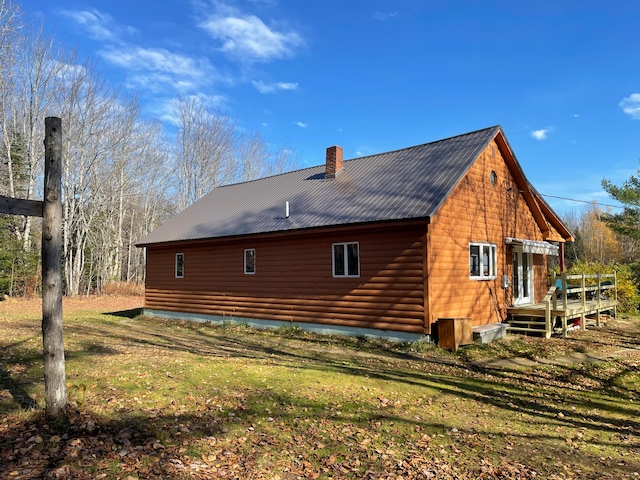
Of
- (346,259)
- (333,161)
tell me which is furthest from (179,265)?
(346,259)

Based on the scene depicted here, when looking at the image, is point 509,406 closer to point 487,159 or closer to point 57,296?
point 57,296

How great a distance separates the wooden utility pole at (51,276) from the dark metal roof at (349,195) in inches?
324

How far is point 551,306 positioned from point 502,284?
1604 millimetres

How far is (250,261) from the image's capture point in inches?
625

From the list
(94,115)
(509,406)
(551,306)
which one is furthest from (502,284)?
(94,115)

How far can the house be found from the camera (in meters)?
12.1

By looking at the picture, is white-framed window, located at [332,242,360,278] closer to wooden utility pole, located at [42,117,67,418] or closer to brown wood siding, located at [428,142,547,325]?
brown wood siding, located at [428,142,547,325]

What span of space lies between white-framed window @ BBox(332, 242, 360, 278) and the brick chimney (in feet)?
16.3

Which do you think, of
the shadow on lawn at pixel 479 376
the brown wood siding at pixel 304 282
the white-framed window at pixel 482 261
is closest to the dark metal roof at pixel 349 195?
the brown wood siding at pixel 304 282

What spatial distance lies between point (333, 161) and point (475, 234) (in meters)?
6.43

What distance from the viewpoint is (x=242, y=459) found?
181 inches

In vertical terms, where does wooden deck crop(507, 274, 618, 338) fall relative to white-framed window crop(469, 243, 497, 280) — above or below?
below

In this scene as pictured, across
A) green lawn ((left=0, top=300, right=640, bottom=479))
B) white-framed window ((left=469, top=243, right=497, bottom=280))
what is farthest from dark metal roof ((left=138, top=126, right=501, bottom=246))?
green lawn ((left=0, top=300, right=640, bottom=479))

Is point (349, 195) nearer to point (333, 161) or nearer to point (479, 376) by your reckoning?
point (333, 161)
